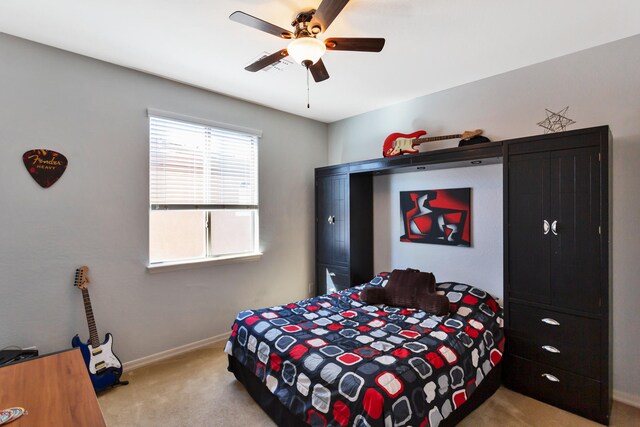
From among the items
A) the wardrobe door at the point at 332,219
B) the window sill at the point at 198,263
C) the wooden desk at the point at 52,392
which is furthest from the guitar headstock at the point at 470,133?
the wooden desk at the point at 52,392

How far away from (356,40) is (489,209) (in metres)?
2.08

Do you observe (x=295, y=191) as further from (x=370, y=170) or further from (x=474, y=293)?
(x=474, y=293)

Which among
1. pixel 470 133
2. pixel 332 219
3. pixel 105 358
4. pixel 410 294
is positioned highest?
A: pixel 470 133

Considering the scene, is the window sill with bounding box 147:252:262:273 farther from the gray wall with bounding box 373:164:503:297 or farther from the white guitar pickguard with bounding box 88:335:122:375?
the gray wall with bounding box 373:164:503:297

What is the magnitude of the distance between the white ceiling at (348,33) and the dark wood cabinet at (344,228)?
47.9 inches

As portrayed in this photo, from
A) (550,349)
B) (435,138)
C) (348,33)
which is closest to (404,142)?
(435,138)

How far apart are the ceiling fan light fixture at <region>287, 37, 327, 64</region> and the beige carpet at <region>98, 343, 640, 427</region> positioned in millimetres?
2381

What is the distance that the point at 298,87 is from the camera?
3141mm

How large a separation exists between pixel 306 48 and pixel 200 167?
2.01m

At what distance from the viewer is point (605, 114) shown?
2352 mm

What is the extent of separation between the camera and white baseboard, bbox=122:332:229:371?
278 cm

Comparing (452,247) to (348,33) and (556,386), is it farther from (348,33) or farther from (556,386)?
(348,33)

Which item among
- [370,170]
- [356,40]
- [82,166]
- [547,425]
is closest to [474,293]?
[547,425]

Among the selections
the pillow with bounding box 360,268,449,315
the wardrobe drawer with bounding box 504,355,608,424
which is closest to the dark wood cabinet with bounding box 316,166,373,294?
the pillow with bounding box 360,268,449,315
